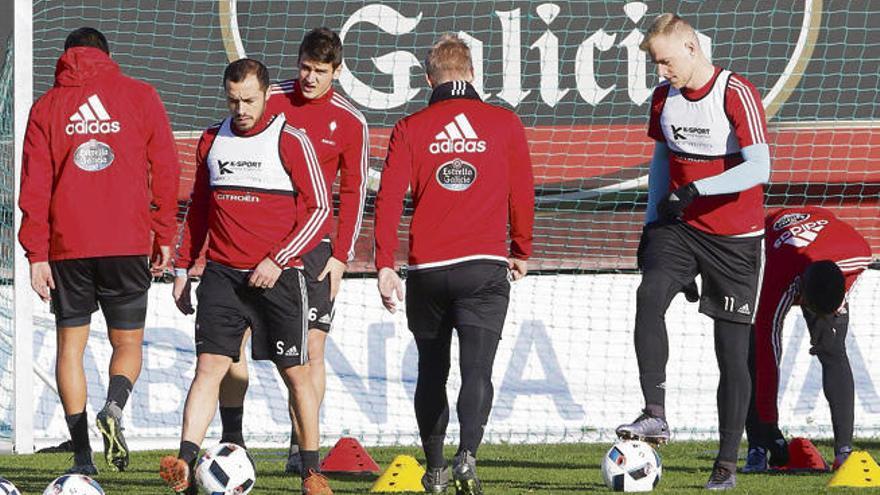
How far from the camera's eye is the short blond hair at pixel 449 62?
21.5 ft

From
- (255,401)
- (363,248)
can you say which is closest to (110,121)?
(255,401)

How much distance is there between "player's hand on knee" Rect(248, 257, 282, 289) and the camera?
6.31m

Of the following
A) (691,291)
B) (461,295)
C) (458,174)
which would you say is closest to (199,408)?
(461,295)

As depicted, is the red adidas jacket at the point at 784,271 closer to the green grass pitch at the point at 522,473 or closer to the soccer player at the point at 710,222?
the green grass pitch at the point at 522,473

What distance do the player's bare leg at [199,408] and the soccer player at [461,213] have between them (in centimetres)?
68

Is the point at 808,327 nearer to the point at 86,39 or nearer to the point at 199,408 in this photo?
the point at 199,408

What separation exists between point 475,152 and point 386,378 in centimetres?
400

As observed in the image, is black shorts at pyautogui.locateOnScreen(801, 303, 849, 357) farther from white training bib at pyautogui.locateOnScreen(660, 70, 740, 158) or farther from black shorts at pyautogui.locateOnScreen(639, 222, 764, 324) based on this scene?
white training bib at pyautogui.locateOnScreen(660, 70, 740, 158)

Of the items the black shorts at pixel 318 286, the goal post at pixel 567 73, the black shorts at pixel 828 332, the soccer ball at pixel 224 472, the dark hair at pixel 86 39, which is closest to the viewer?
the soccer ball at pixel 224 472

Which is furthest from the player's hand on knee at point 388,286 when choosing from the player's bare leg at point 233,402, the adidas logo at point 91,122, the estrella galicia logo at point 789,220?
the estrella galicia logo at point 789,220

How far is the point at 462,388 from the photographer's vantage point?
644cm

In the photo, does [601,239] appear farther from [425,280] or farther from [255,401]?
[425,280]

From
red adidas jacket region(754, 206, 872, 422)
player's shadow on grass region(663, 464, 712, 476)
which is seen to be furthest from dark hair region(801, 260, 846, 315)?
player's shadow on grass region(663, 464, 712, 476)

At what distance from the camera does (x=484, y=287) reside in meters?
6.49
